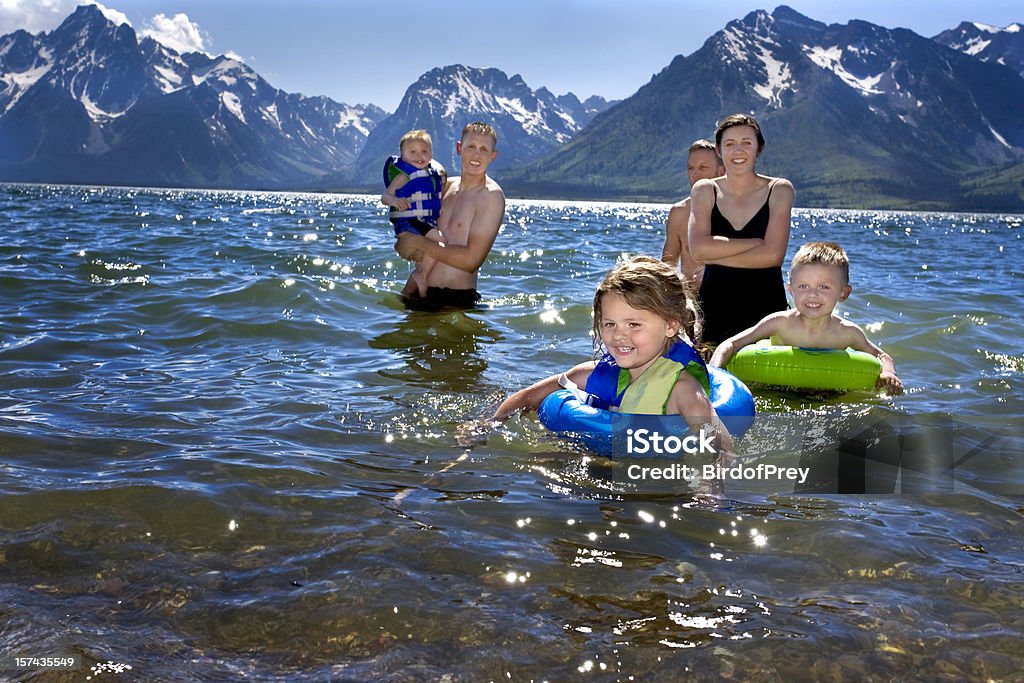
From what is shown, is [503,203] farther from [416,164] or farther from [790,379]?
[790,379]

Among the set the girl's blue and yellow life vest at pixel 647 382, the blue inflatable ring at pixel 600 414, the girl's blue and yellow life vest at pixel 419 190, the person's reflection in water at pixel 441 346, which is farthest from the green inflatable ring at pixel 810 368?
the girl's blue and yellow life vest at pixel 419 190

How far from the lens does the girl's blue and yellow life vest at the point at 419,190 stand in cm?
904

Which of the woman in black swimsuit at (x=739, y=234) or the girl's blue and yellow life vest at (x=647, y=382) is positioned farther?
the woman in black swimsuit at (x=739, y=234)

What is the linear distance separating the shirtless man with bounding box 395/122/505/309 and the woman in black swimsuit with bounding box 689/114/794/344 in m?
2.42

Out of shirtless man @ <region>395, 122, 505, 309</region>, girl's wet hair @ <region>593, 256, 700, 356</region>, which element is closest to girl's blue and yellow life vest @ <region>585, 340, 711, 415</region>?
girl's wet hair @ <region>593, 256, 700, 356</region>

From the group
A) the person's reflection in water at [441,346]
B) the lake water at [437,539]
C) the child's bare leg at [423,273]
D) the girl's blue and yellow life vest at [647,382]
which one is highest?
the child's bare leg at [423,273]

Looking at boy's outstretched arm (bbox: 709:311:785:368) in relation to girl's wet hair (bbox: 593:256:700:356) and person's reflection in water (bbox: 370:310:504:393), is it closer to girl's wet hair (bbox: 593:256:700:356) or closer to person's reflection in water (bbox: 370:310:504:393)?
person's reflection in water (bbox: 370:310:504:393)

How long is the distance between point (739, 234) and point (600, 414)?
10.4ft

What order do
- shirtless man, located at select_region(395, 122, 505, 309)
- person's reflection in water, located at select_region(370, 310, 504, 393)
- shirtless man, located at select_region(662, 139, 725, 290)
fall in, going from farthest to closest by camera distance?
1. shirtless man, located at select_region(395, 122, 505, 309)
2. shirtless man, located at select_region(662, 139, 725, 290)
3. person's reflection in water, located at select_region(370, 310, 504, 393)

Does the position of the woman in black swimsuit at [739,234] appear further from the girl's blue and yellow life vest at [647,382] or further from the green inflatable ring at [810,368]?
the girl's blue and yellow life vest at [647,382]

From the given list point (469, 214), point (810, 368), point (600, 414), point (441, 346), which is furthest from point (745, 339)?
point (469, 214)

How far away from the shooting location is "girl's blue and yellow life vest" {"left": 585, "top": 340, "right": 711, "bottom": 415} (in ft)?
15.7

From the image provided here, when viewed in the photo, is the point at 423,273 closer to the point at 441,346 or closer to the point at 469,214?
the point at 469,214

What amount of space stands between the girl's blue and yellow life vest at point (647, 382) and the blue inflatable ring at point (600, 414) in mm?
93
